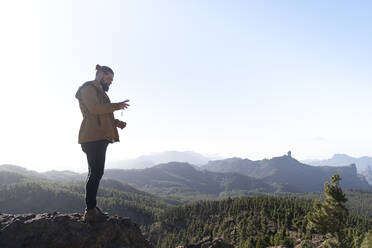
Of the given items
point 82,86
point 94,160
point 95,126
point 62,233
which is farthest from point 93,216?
point 82,86

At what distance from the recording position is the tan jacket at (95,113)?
8703 millimetres

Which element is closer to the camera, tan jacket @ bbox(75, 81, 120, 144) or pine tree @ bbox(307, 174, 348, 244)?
tan jacket @ bbox(75, 81, 120, 144)

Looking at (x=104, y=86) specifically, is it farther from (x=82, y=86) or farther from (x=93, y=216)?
(x=93, y=216)

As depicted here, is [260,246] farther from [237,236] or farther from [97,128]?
[97,128]

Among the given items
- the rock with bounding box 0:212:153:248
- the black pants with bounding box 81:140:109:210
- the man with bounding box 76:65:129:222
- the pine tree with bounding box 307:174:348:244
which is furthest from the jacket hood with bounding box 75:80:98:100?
the pine tree with bounding box 307:174:348:244

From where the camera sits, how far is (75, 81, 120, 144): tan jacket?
343 inches

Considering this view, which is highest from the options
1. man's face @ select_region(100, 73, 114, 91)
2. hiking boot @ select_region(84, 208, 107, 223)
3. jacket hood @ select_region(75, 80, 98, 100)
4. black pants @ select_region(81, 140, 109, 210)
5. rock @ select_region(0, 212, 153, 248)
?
man's face @ select_region(100, 73, 114, 91)

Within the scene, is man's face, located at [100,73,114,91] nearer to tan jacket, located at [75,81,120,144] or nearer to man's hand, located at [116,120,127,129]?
tan jacket, located at [75,81,120,144]

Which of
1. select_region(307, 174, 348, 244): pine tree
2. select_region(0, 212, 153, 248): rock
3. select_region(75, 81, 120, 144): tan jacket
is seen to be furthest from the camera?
select_region(307, 174, 348, 244): pine tree

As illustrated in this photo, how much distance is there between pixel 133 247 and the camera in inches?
387

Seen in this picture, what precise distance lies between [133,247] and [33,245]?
134 inches

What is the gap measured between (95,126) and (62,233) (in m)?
3.90

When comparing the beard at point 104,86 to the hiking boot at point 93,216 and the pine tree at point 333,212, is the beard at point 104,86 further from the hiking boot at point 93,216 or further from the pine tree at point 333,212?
the pine tree at point 333,212

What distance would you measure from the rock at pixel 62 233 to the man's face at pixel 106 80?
16.9ft
